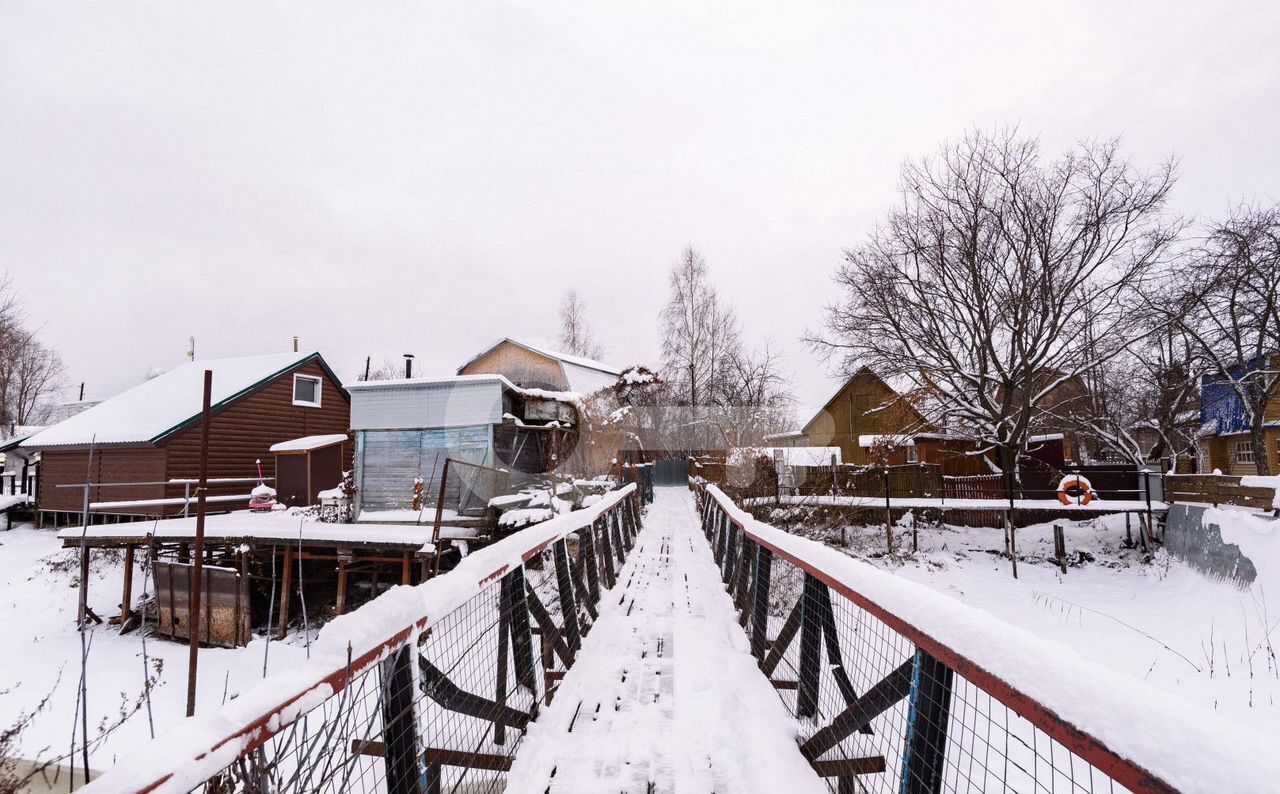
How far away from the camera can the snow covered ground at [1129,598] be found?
7285 millimetres

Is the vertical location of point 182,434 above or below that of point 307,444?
above

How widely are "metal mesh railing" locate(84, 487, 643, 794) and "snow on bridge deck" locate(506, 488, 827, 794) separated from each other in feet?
0.57

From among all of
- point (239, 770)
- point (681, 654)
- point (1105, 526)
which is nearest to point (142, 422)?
point (681, 654)

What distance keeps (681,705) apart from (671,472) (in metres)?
34.4

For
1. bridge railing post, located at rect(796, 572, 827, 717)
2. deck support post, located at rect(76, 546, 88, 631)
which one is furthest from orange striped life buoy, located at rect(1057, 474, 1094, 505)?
deck support post, located at rect(76, 546, 88, 631)

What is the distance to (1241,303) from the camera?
1698 centimetres

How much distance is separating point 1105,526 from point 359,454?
70.6 ft

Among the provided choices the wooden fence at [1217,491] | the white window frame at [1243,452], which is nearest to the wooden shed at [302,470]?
the wooden fence at [1217,491]

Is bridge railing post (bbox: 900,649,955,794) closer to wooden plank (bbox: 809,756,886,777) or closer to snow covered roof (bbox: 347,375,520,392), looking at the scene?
wooden plank (bbox: 809,756,886,777)

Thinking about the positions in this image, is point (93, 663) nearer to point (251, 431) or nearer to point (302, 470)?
point (302, 470)

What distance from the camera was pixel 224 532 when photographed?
12.1 meters

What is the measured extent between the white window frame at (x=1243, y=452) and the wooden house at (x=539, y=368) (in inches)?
1117

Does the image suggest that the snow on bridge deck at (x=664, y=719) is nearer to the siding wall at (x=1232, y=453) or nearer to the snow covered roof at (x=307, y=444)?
the snow covered roof at (x=307, y=444)

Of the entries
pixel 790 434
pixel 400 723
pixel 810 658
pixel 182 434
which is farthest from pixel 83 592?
pixel 790 434
